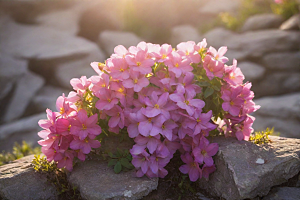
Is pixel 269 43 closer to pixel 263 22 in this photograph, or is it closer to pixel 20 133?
pixel 263 22

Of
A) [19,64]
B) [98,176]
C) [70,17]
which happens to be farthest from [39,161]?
[70,17]

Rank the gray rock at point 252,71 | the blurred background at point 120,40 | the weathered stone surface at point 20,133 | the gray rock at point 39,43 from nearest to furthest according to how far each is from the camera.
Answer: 1. the weathered stone surface at point 20,133
2. the blurred background at point 120,40
3. the gray rock at point 252,71
4. the gray rock at point 39,43

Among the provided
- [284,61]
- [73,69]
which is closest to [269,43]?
[284,61]

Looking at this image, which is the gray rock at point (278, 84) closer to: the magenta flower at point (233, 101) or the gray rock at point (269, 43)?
the gray rock at point (269, 43)

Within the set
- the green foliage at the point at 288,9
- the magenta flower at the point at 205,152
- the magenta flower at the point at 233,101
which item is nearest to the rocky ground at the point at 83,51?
the green foliage at the point at 288,9

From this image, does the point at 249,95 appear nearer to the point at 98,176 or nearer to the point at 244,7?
the point at 98,176

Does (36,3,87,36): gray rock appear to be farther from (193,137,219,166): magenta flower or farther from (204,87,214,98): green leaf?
(193,137,219,166): magenta flower
